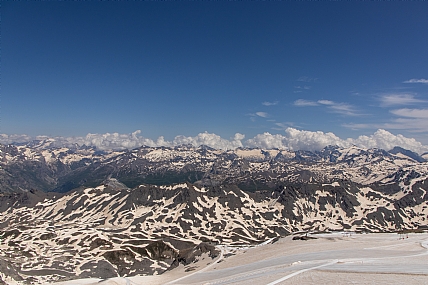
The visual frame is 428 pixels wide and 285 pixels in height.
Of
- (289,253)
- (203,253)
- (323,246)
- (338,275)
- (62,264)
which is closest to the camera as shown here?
(338,275)

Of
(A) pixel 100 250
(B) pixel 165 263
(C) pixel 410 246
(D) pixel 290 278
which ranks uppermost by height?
(D) pixel 290 278

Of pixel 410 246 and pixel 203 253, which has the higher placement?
pixel 410 246

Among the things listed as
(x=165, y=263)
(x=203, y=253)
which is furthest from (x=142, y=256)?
(x=203, y=253)

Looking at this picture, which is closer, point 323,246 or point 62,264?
point 323,246

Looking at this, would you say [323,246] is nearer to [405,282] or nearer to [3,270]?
[405,282]

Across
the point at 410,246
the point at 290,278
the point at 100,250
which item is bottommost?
the point at 100,250

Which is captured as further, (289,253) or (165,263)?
(165,263)

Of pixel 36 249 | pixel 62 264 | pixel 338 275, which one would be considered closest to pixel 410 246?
pixel 338 275

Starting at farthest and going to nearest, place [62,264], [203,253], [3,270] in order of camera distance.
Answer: [62,264]
[203,253]
[3,270]

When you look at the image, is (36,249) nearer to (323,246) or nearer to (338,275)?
(323,246)
